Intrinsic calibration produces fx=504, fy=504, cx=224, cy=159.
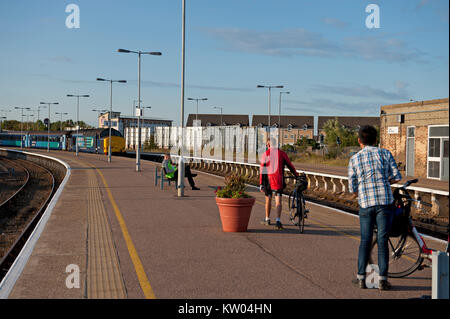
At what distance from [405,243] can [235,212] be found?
3659mm

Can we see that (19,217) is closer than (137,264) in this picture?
No

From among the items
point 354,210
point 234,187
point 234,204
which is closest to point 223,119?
point 354,210

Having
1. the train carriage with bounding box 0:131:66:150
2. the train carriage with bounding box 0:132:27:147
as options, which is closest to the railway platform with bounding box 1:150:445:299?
the train carriage with bounding box 0:131:66:150

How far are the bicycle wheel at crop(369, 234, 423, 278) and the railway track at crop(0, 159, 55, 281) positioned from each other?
6352 mm

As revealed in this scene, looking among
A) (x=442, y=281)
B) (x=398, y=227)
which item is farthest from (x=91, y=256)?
(x=442, y=281)

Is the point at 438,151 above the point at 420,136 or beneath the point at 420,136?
beneath

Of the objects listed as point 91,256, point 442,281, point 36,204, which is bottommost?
point 36,204

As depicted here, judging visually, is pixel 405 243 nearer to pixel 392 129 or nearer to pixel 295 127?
pixel 392 129

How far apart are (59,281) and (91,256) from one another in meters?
1.36

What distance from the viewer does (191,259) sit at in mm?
7352

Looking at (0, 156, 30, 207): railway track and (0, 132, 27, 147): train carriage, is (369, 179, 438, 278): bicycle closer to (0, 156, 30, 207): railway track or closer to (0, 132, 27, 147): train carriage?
(0, 156, 30, 207): railway track

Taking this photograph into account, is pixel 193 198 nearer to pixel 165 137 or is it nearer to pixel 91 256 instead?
pixel 91 256
